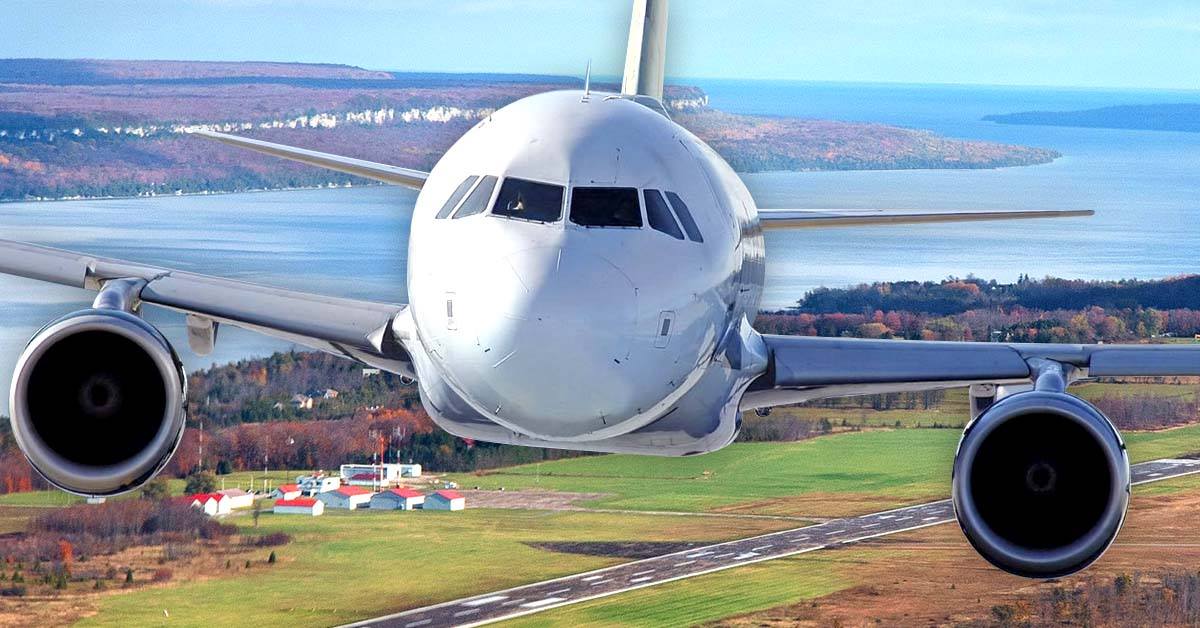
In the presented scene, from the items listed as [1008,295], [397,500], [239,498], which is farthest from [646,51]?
[1008,295]

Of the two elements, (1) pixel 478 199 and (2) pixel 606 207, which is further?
(1) pixel 478 199

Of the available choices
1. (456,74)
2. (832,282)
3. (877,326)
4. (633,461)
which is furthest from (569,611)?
(456,74)

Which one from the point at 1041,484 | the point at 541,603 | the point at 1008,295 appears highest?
the point at 1008,295

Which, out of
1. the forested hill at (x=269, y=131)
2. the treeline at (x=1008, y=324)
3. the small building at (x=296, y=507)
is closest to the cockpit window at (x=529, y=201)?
the small building at (x=296, y=507)

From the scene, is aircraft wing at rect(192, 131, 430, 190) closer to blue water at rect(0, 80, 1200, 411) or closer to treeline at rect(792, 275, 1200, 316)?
blue water at rect(0, 80, 1200, 411)

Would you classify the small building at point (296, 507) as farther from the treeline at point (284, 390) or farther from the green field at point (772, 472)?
the green field at point (772, 472)

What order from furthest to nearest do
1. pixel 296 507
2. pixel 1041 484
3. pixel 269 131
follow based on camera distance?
pixel 269 131
pixel 296 507
pixel 1041 484

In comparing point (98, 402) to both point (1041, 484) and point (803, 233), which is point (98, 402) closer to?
point (1041, 484)
